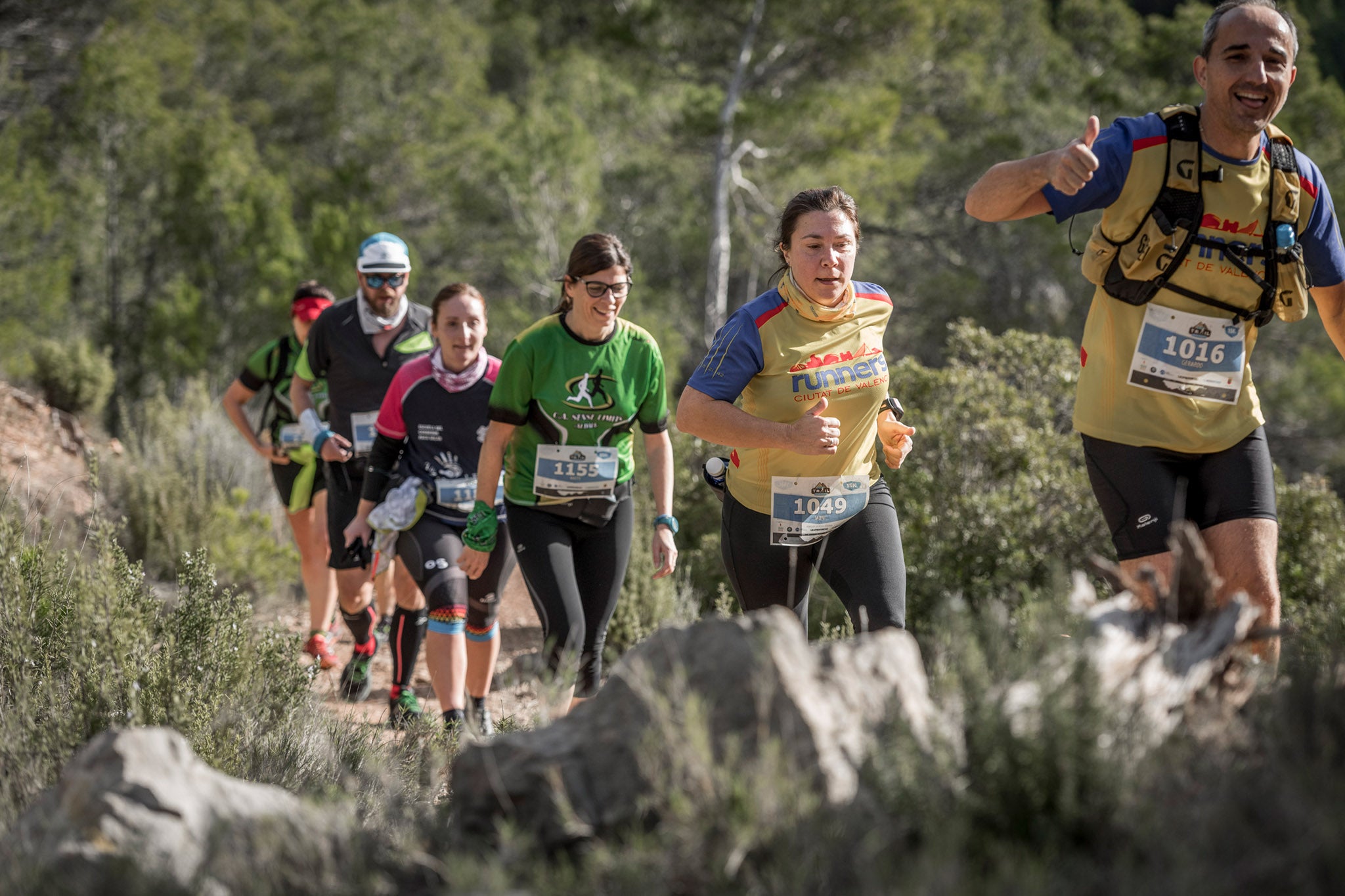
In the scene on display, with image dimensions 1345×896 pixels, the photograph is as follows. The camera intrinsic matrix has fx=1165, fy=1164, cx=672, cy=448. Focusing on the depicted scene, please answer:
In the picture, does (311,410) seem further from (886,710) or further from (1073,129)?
(1073,129)

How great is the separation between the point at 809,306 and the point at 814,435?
524 mm

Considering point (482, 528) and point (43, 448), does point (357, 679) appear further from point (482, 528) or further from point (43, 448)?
A: point (43, 448)

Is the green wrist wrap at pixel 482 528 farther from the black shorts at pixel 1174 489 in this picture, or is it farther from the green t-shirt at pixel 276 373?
the green t-shirt at pixel 276 373

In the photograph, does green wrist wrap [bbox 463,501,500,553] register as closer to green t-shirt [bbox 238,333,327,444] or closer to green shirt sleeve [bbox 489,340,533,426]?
green shirt sleeve [bbox 489,340,533,426]

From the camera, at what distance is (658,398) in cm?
440

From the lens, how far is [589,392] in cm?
420

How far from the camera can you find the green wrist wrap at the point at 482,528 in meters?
4.23

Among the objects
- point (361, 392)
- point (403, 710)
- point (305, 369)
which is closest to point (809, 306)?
point (403, 710)

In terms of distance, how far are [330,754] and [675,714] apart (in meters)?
1.86

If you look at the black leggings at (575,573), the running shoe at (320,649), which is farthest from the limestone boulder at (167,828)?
the running shoe at (320,649)

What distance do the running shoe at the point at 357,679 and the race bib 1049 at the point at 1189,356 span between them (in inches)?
162

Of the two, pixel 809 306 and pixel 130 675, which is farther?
pixel 809 306

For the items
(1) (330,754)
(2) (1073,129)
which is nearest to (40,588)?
(1) (330,754)

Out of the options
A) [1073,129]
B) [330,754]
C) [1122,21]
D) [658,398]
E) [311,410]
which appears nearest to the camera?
[330,754]
